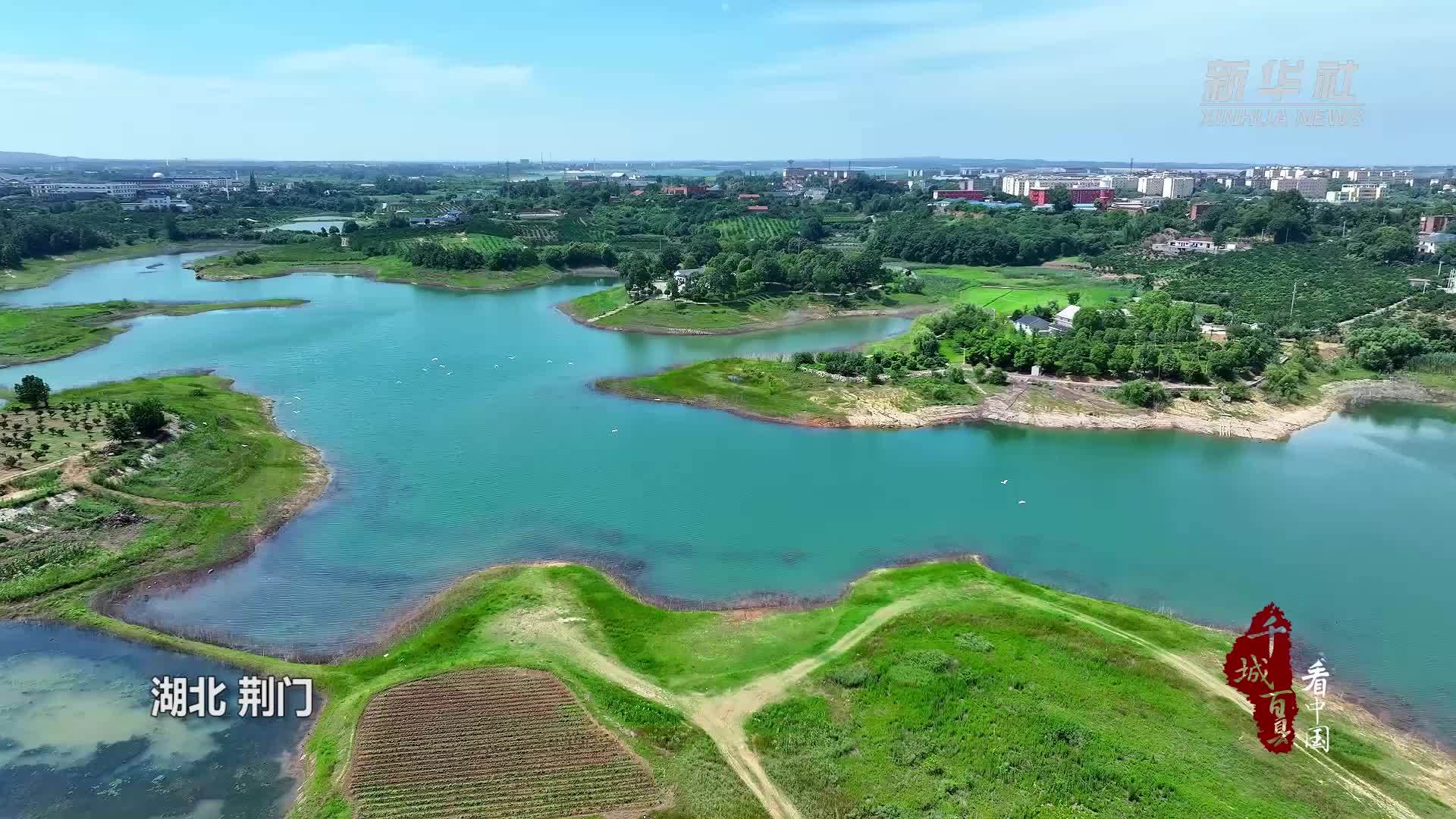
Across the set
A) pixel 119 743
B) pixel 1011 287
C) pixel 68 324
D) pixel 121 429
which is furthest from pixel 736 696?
pixel 1011 287

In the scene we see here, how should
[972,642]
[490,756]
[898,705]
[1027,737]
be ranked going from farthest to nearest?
[972,642] → [898,705] → [1027,737] → [490,756]

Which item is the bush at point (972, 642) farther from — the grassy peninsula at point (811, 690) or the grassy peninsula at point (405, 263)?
the grassy peninsula at point (405, 263)

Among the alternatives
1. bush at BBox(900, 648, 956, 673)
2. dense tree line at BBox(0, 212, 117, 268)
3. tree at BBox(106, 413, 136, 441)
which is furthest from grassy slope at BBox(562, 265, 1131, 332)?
dense tree line at BBox(0, 212, 117, 268)

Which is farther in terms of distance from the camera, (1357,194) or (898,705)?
(1357,194)

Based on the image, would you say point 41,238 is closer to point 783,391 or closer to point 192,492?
point 192,492

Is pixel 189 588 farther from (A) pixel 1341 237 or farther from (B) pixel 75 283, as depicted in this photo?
(A) pixel 1341 237

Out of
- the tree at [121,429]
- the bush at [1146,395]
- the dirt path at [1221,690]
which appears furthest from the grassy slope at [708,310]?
the dirt path at [1221,690]
